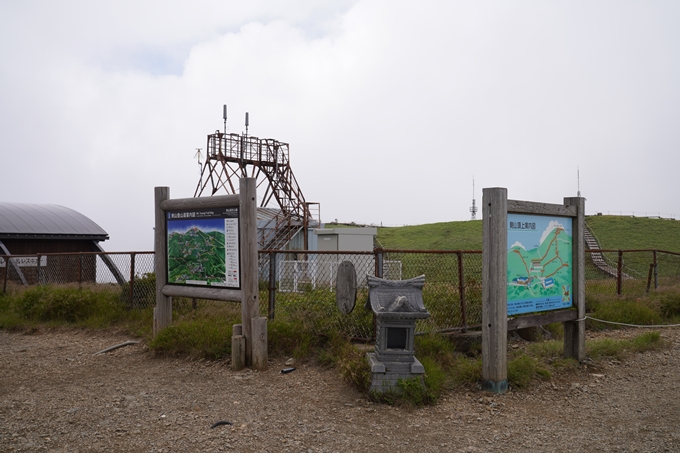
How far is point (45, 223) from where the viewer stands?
62.5 ft

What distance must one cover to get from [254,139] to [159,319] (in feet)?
68.9

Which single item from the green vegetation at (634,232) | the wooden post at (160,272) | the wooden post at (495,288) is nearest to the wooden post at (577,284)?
the wooden post at (495,288)

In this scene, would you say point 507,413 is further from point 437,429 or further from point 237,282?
point 237,282

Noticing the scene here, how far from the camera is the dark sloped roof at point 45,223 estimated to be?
18000mm

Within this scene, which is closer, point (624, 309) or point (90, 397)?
point (90, 397)

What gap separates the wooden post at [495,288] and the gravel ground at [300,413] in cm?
32

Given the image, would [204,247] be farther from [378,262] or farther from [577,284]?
[577,284]

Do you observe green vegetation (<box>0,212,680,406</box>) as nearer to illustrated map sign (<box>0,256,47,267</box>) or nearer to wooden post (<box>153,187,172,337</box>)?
wooden post (<box>153,187,172,337</box>)

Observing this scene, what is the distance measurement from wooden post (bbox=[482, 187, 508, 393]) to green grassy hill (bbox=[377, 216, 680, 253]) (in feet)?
102

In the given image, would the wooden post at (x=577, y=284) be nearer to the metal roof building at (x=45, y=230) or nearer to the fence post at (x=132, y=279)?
the fence post at (x=132, y=279)

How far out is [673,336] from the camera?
9203 millimetres

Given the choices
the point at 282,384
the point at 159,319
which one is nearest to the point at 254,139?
the point at 159,319

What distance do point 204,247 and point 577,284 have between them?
5.27 meters

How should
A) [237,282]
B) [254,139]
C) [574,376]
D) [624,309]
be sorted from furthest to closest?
1. [254,139]
2. [624,309]
3. [237,282]
4. [574,376]
